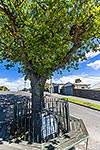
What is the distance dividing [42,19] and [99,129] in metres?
7.23

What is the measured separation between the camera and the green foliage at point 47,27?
333 inches

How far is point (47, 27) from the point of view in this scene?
8555 mm

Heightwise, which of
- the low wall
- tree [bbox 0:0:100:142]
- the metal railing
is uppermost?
tree [bbox 0:0:100:142]

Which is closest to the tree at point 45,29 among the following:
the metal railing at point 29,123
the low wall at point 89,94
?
the metal railing at point 29,123

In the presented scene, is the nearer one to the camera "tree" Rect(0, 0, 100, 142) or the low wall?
"tree" Rect(0, 0, 100, 142)

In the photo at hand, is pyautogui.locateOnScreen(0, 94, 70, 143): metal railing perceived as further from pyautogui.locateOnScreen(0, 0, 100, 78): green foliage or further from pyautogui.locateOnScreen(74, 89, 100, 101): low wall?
pyautogui.locateOnScreen(74, 89, 100, 101): low wall

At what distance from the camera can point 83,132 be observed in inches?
350

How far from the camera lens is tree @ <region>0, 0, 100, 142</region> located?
846 centimetres

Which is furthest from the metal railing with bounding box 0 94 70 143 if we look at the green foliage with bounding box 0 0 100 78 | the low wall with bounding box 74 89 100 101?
the low wall with bounding box 74 89 100 101

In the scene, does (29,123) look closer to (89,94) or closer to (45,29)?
(45,29)

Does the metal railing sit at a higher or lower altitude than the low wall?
lower

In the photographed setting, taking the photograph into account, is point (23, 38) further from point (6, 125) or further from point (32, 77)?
point (6, 125)

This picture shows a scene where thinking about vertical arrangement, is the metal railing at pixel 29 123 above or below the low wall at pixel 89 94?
below

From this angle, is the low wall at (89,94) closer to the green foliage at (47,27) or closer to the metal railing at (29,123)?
the metal railing at (29,123)
